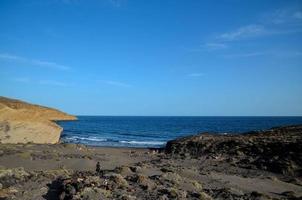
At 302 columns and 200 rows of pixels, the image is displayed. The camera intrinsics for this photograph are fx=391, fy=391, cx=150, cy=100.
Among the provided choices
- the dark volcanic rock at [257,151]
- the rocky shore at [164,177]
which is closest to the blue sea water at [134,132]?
the dark volcanic rock at [257,151]

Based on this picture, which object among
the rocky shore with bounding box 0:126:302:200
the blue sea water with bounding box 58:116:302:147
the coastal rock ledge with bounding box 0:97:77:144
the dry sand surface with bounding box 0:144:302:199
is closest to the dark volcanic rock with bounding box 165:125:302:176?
the rocky shore with bounding box 0:126:302:200

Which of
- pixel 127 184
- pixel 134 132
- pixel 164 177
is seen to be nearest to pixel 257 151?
pixel 164 177

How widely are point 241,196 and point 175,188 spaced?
233cm

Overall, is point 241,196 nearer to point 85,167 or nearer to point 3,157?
point 85,167

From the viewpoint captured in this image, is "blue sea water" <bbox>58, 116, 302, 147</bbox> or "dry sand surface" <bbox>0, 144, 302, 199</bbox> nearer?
"dry sand surface" <bbox>0, 144, 302, 199</bbox>

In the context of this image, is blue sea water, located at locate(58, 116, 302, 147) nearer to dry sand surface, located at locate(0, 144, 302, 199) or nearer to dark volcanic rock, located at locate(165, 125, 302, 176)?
dark volcanic rock, located at locate(165, 125, 302, 176)

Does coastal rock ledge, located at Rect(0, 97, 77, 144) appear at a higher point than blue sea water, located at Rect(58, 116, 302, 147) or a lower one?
higher

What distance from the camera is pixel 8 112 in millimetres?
36531

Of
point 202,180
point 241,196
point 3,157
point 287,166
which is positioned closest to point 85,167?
point 3,157

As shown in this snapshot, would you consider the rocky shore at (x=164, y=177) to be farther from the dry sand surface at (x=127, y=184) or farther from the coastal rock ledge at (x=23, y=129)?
the coastal rock ledge at (x=23, y=129)

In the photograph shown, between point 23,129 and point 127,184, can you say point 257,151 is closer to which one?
point 127,184

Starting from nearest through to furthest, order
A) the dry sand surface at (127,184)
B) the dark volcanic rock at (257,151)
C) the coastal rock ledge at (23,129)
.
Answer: the dry sand surface at (127,184)
the dark volcanic rock at (257,151)
the coastal rock ledge at (23,129)

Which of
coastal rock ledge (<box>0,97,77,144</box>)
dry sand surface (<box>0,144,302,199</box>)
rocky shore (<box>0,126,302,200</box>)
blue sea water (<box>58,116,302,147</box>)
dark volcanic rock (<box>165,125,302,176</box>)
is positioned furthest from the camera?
blue sea water (<box>58,116,302,147</box>)

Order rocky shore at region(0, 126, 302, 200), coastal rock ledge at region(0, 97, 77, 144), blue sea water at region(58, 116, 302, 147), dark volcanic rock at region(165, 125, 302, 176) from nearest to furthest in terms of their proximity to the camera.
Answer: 1. rocky shore at region(0, 126, 302, 200)
2. dark volcanic rock at region(165, 125, 302, 176)
3. coastal rock ledge at region(0, 97, 77, 144)
4. blue sea water at region(58, 116, 302, 147)
